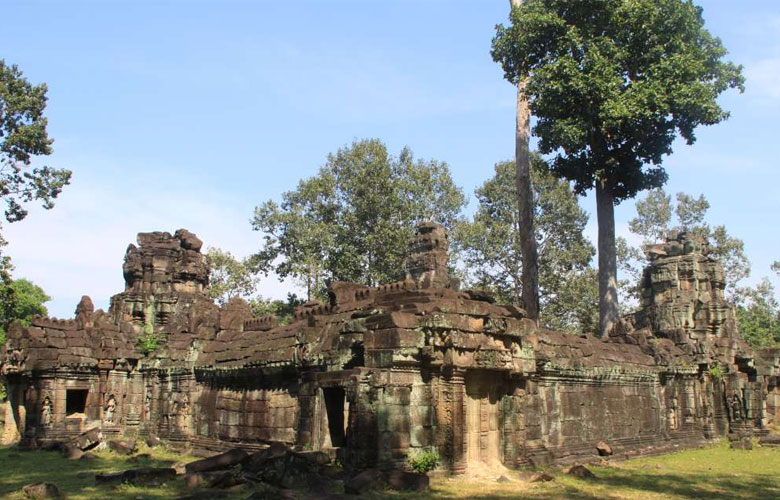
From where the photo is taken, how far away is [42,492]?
9961 mm

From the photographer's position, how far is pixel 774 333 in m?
39.8

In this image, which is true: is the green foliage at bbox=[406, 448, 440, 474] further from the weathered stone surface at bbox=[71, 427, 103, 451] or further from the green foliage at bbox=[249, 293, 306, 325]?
the green foliage at bbox=[249, 293, 306, 325]

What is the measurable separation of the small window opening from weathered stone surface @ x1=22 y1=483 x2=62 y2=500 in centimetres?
1166

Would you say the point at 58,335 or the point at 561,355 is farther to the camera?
the point at 58,335

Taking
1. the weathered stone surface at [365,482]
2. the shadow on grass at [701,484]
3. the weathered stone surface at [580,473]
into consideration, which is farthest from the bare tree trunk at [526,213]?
the weathered stone surface at [365,482]

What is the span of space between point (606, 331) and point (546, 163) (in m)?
6.08

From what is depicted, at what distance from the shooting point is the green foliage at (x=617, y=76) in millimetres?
21641

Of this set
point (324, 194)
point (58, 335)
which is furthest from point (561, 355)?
point (324, 194)

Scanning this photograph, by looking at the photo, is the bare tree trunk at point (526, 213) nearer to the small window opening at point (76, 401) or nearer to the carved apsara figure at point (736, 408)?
the carved apsara figure at point (736, 408)

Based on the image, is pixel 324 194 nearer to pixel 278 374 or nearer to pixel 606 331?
Answer: pixel 606 331

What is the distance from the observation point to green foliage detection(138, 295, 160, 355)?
861 inches

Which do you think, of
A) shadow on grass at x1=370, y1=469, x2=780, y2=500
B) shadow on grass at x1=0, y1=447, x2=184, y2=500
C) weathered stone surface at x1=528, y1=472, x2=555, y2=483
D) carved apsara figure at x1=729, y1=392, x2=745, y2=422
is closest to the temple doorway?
weathered stone surface at x1=528, y1=472, x2=555, y2=483

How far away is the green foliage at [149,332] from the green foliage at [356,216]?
32.7 ft

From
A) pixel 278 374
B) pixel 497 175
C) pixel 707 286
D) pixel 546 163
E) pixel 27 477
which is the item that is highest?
pixel 497 175
